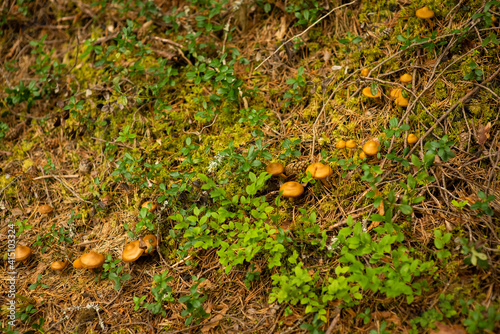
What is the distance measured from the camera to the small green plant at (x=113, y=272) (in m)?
3.27

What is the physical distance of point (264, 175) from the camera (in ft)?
10.2

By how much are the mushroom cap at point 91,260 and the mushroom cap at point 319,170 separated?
242 cm

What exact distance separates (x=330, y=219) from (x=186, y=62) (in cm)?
303

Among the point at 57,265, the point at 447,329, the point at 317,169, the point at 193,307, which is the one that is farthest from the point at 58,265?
the point at 447,329

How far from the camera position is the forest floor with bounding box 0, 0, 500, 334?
2648mm

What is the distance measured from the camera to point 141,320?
10.2 feet

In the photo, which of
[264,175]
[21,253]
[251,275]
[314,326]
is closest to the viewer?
[314,326]

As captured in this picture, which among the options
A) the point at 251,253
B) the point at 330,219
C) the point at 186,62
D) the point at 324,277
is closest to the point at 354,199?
the point at 330,219

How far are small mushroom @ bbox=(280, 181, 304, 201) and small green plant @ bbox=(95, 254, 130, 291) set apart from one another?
1.83 m

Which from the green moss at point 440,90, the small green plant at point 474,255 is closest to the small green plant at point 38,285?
the small green plant at point 474,255

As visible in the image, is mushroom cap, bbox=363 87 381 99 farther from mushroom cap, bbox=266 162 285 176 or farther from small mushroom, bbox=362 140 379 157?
mushroom cap, bbox=266 162 285 176

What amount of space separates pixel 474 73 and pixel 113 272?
168 inches

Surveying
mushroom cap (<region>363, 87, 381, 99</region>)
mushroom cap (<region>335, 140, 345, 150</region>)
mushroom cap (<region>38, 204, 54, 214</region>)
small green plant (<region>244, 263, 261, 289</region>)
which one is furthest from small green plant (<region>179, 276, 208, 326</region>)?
mushroom cap (<region>363, 87, 381, 99</region>)

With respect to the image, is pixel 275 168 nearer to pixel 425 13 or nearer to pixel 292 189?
pixel 292 189
